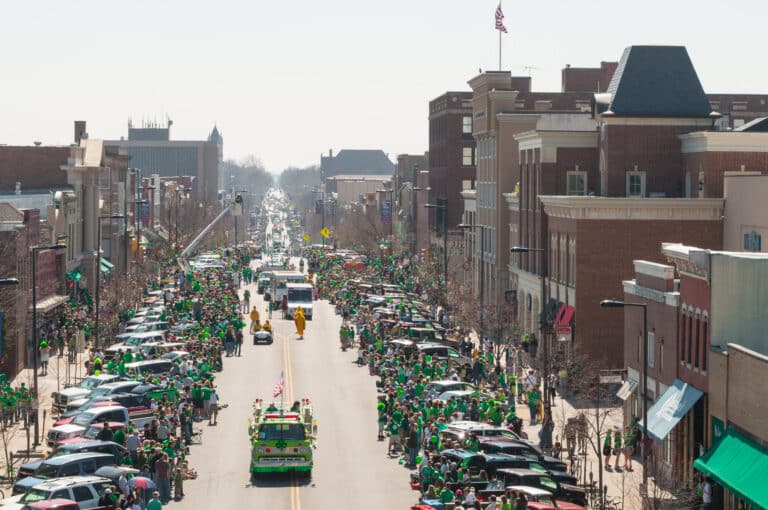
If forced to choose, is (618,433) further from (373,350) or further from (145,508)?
(373,350)

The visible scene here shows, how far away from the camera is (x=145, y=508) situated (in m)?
36.1

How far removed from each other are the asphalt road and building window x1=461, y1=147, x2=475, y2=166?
170 ft

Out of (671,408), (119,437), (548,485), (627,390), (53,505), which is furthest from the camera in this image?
(627,390)

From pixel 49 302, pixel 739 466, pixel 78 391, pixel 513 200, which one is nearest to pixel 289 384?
pixel 78 391

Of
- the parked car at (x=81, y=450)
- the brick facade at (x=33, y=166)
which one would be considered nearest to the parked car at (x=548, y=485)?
the parked car at (x=81, y=450)

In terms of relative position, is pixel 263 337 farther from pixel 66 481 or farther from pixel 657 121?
pixel 66 481

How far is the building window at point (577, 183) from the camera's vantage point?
73.5 metres

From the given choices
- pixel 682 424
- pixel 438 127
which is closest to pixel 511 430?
pixel 682 424

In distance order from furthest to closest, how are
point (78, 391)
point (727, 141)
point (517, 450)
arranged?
point (727, 141) → point (78, 391) → point (517, 450)

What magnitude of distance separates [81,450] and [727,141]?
3642cm

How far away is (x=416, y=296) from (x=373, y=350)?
31.9 metres

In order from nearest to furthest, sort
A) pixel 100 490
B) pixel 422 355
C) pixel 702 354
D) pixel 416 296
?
pixel 100 490 < pixel 702 354 < pixel 422 355 < pixel 416 296

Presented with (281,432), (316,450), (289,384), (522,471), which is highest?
(281,432)

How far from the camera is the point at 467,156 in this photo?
128 m
